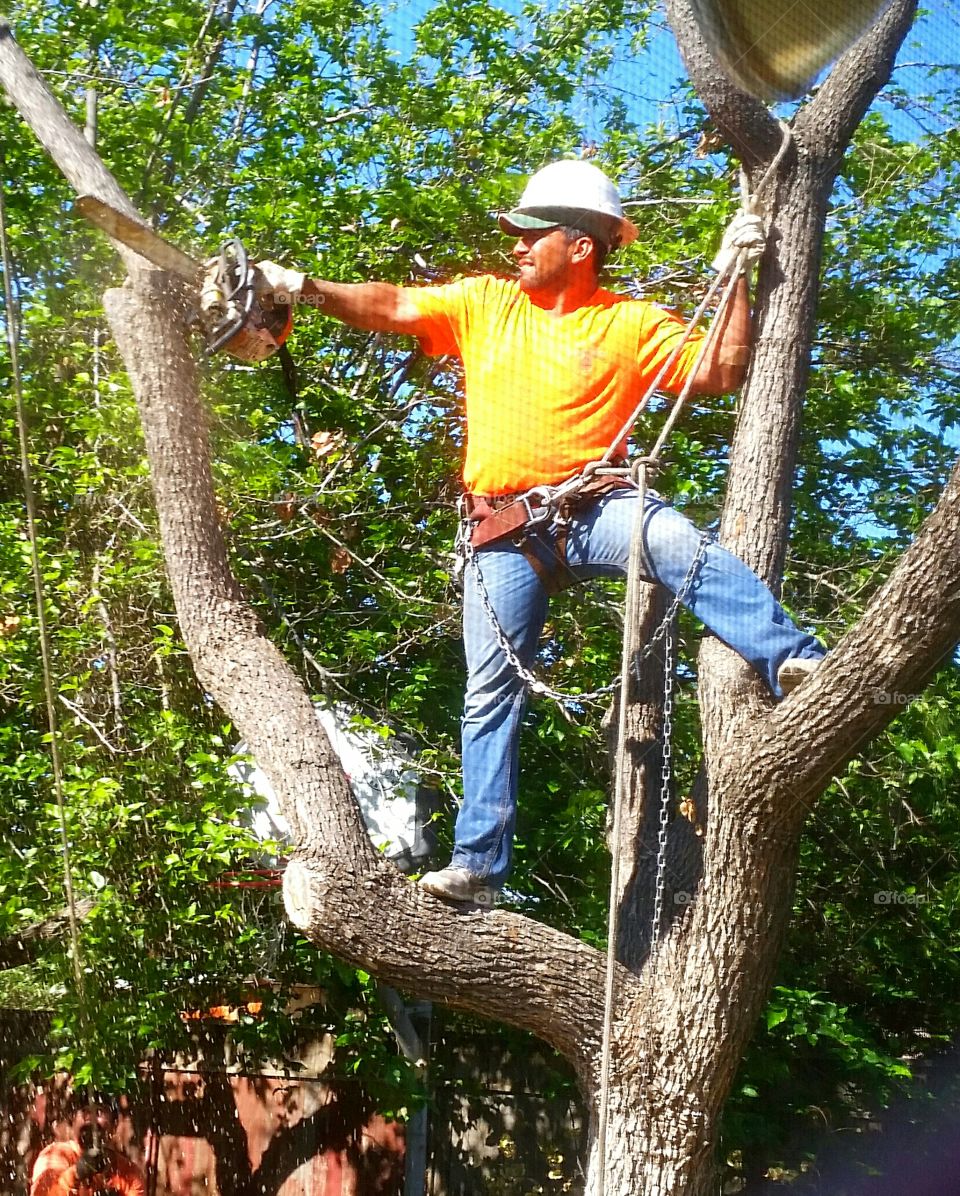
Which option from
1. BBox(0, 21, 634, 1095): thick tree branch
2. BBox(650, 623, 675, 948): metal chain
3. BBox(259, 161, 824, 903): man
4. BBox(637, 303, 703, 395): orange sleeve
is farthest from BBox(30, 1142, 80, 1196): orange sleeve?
BBox(637, 303, 703, 395): orange sleeve

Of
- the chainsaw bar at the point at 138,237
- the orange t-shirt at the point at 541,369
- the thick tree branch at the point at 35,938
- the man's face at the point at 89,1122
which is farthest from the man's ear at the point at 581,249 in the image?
the man's face at the point at 89,1122

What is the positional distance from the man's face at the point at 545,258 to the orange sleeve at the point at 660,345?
22 centimetres

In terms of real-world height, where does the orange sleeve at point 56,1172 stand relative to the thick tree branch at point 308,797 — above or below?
below

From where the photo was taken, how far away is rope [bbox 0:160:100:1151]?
138 inches

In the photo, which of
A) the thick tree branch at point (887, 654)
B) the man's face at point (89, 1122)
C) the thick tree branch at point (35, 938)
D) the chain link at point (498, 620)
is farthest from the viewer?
the man's face at point (89, 1122)

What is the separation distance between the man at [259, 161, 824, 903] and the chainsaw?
0.21ft

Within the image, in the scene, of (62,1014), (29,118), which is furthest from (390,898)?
(29,118)

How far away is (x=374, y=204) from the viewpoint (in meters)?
5.56

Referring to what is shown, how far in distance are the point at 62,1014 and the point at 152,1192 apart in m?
1.95

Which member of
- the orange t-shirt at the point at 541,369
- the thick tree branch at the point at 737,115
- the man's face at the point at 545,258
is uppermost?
the thick tree branch at the point at 737,115

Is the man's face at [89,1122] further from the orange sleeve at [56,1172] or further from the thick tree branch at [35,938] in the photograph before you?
the thick tree branch at [35,938]

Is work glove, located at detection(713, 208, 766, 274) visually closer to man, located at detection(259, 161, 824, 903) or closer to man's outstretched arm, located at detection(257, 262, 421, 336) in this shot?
man, located at detection(259, 161, 824, 903)

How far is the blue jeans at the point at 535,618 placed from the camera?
10.1 feet

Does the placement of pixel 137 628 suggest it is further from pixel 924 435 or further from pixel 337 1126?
pixel 924 435
